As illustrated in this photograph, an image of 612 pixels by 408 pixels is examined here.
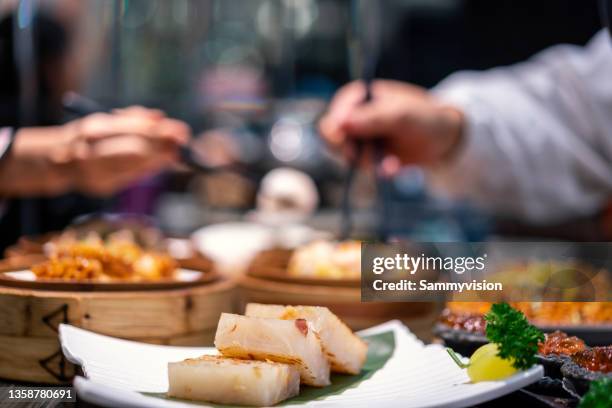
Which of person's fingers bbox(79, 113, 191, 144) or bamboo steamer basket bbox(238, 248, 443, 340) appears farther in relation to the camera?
person's fingers bbox(79, 113, 191, 144)

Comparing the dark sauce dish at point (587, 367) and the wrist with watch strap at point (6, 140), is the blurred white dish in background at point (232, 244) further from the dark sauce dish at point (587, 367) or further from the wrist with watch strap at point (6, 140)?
the dark sauce dish at point (587, 367)

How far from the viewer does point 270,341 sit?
36.6 inches

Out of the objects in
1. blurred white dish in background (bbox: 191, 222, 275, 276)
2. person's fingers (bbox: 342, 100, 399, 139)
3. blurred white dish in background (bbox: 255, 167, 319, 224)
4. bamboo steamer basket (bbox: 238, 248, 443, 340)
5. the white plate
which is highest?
person's fingers (bbox: 342, 100, 399, 139)

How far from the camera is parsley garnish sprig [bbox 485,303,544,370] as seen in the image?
2.84ft

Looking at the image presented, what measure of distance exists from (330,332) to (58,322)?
42 centimetres

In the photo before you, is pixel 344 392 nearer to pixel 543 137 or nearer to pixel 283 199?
pixel 543 137

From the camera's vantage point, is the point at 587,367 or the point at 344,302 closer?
the point at 587,367

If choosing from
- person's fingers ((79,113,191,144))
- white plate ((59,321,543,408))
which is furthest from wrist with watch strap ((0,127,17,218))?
white plate ((59,321,543,408))

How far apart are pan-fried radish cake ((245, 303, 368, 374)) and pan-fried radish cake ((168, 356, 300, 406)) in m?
0.13

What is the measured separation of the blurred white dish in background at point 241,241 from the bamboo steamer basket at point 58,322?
0.81m

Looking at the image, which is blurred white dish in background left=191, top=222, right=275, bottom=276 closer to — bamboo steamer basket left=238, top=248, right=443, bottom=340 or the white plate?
bamboo steamer basket left=238, top=248, right=443, bottom=340

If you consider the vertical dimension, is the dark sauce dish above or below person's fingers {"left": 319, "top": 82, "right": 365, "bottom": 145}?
below

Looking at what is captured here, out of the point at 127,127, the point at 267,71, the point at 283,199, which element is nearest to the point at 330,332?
the point at 127,127

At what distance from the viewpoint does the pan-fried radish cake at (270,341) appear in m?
0.93
